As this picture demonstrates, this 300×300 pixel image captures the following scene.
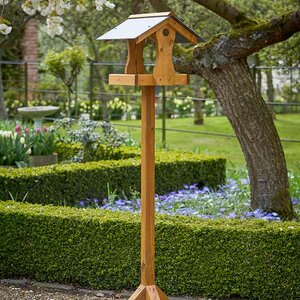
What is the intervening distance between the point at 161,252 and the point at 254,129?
1741mm

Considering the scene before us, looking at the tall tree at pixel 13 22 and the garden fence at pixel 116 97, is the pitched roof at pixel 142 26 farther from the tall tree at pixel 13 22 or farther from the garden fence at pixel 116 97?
the garden fence at pixel 116 97

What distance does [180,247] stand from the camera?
543cm

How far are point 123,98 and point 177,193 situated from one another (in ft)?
33.1

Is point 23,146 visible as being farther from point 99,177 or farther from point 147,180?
point 147,180

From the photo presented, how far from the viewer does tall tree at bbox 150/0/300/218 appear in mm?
6566

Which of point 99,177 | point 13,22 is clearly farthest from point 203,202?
point 13,22

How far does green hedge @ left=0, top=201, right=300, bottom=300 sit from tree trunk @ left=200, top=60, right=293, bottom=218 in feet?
4.56

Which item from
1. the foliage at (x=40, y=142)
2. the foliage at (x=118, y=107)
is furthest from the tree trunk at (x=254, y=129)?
the foliage at (x=118, y=107)

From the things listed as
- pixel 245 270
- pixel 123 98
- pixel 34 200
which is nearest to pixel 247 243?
pixel 245 270

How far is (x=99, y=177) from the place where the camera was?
25.7 feet

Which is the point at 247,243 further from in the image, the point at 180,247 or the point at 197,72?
the point at 197,72

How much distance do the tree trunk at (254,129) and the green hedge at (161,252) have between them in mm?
1390

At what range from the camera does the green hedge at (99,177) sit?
23.5ft

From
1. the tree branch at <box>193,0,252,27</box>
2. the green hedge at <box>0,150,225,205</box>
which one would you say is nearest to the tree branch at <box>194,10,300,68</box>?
the tree branch at <box>193,0,252,27</box>
